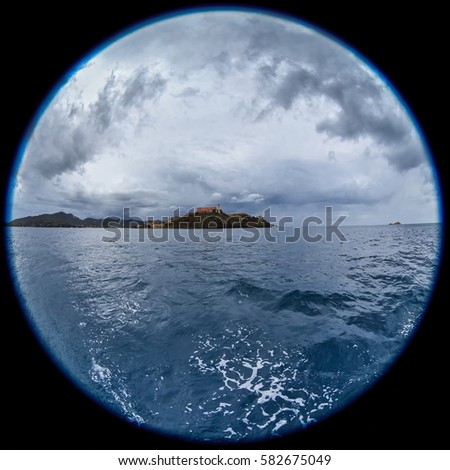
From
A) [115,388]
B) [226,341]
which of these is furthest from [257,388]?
[115,388]

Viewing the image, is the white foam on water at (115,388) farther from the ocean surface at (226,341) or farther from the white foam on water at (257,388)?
the white foam on water at (257,388)

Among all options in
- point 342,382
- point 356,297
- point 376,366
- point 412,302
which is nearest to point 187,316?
point 342,382

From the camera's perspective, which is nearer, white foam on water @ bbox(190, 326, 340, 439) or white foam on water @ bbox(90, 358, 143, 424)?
white foam on water @ bbox(190, 326, 340, 439)

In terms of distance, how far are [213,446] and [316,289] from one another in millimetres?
11018

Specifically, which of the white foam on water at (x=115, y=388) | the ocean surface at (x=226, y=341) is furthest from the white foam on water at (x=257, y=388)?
the white foam on water at (x=115, y=388)

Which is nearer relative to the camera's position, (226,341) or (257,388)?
(257,388)

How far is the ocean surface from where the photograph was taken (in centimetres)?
562

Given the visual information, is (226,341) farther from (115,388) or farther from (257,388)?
(115,388)

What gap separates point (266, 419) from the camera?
534 centimetres

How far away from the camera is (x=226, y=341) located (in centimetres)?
851

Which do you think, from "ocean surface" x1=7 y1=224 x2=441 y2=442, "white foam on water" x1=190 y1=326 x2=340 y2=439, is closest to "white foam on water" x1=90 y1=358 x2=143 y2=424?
"ocean surface" x1=7 y1=224 x2=441 y2=442

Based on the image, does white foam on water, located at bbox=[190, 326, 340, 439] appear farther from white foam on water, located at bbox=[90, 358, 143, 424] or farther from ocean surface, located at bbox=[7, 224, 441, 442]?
white foam on water, located at bbox=[90, 358, 143, 424]

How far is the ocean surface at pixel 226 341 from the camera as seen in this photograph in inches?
221

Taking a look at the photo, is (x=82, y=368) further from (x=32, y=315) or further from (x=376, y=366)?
(x=376, y=366)
